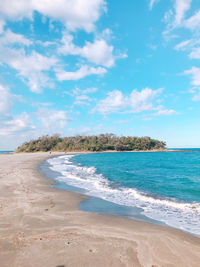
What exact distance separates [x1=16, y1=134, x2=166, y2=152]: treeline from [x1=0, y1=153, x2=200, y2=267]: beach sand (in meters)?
123

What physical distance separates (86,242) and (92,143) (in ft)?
464

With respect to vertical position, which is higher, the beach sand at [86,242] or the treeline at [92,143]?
the treeline at [92,143]

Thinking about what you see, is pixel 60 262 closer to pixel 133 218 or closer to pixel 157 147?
pixel 133 218

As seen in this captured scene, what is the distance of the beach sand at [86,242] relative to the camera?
4.69m

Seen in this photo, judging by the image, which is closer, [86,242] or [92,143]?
[86,242]

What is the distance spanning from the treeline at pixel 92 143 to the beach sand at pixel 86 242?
403 ft

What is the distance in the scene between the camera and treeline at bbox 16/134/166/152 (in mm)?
130137

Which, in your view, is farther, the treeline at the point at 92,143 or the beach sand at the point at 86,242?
the treeline at the point at 92,143

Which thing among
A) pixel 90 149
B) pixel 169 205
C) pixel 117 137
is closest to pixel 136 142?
pixel 117 137

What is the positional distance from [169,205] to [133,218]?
3829 millimetres

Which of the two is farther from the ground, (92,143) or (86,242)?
(92,143)

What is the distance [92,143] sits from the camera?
146750mm

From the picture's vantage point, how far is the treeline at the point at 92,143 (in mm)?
130137

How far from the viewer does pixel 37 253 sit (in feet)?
16.3
